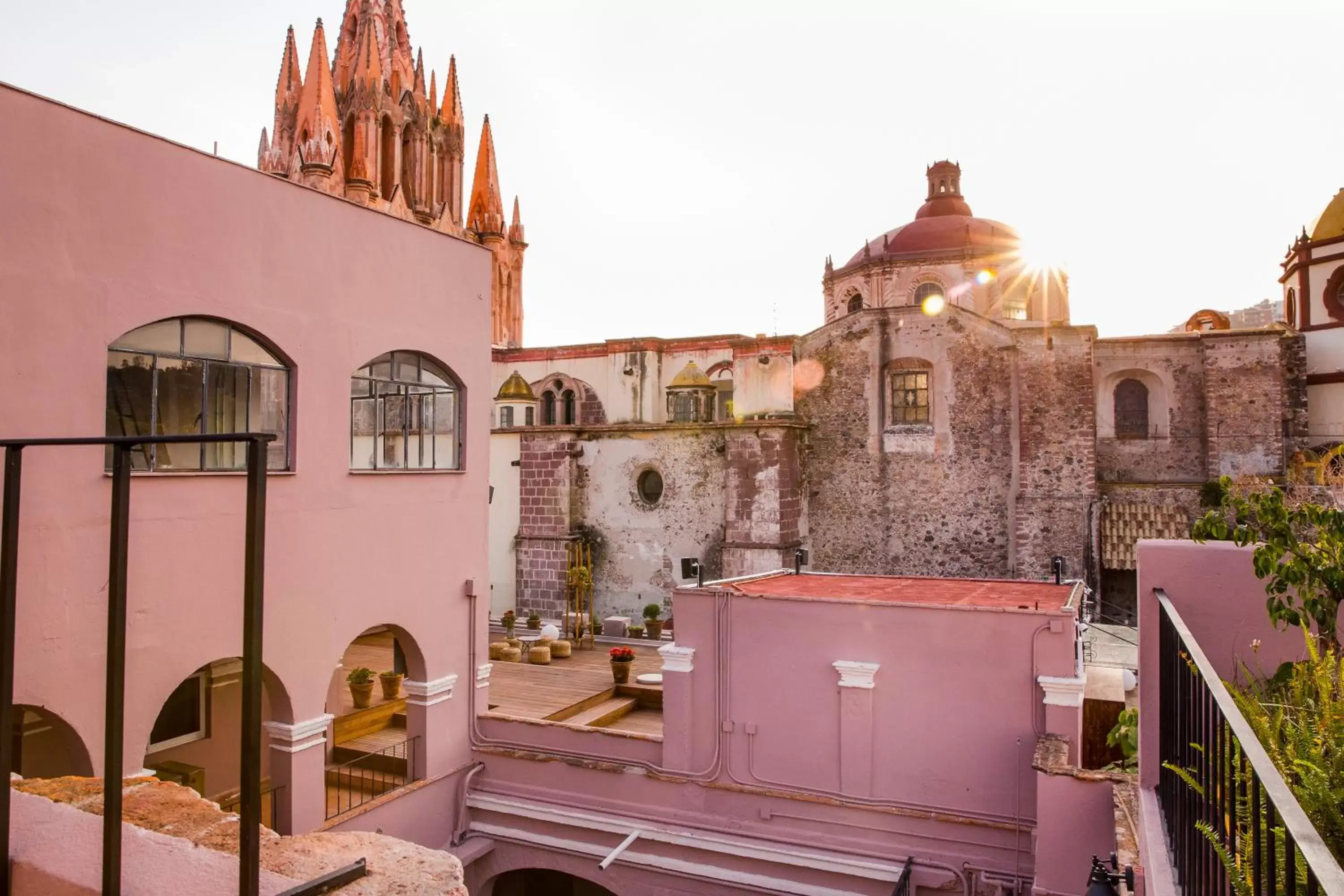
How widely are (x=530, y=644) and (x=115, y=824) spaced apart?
1482cm

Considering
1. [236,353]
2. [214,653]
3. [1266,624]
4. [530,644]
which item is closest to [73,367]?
[236,353]

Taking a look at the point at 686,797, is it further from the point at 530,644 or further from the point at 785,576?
the point at 530,644

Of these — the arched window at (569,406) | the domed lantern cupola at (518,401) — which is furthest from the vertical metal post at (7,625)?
the arched window at (569,406)

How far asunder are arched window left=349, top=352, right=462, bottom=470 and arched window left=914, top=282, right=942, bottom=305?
23.0m

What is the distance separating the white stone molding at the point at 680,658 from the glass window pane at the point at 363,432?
4.15m

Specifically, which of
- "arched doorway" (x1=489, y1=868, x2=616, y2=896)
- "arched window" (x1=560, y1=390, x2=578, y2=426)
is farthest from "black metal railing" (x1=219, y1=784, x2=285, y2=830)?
"arched window" (x1=560, y1=390, x2=578, y2=426)

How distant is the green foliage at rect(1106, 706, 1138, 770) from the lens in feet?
27.1

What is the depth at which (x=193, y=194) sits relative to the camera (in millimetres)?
8500

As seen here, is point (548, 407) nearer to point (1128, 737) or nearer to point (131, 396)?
point (131, 396)

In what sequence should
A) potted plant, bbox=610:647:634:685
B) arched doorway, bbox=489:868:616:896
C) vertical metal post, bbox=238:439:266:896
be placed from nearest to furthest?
1. vertical metal post, bbox=238:439:266:896
2. arched doorway, bbox=489:868:616:896
3. potted plant, bbox=610:647:634:685

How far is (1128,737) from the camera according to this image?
27.2ft

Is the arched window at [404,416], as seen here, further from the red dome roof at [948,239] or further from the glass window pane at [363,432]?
the red dome roof at [948,239]

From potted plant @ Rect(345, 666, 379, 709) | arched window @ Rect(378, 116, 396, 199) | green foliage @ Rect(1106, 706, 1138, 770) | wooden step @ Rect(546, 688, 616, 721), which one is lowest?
wooden step @ Rect(546, 688, 616, 721)

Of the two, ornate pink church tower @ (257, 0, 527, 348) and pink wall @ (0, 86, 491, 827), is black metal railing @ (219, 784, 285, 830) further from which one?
ornate pink church tower @ (257, 0, 527, 348)
